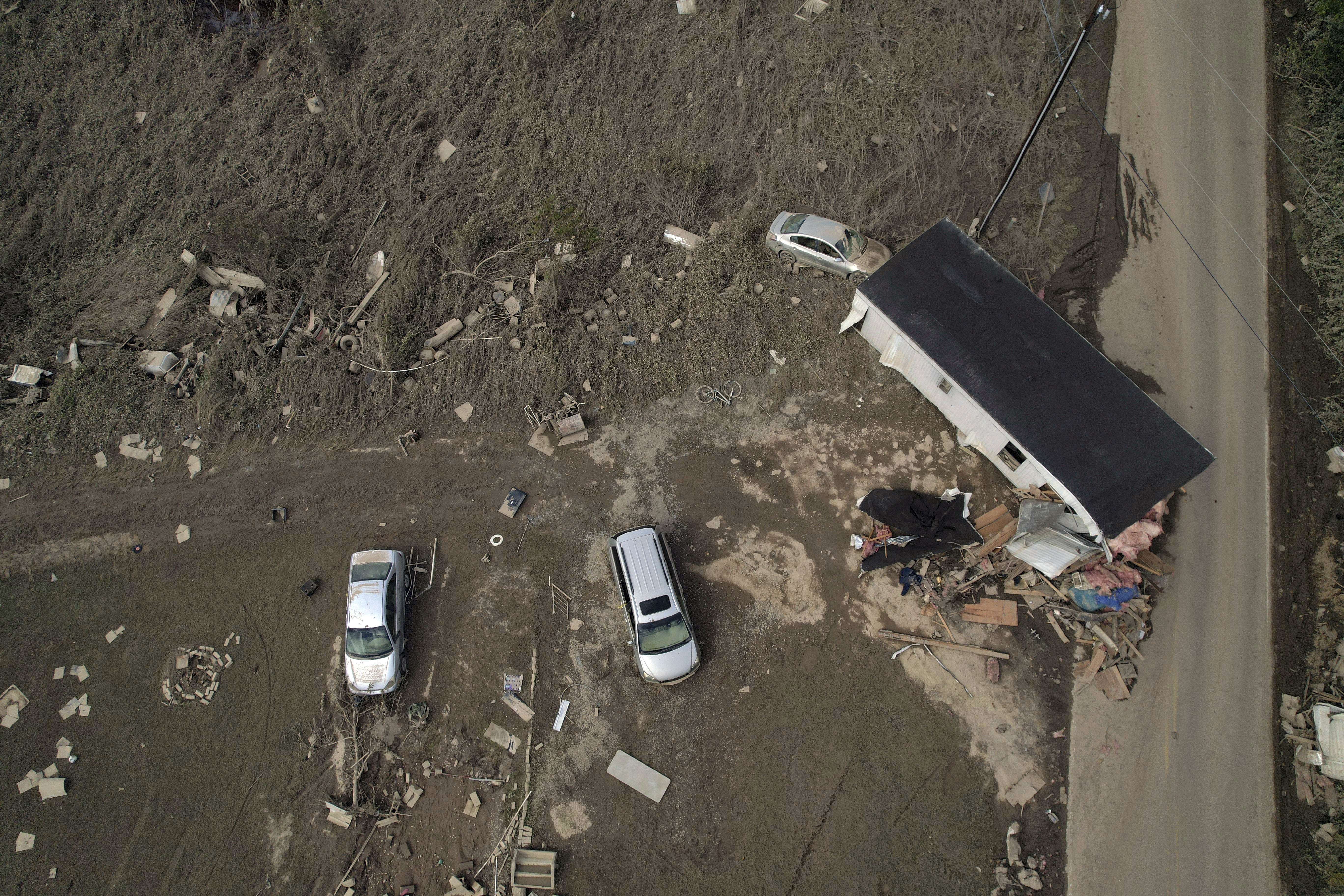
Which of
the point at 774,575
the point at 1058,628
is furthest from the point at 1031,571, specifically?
the point at 774,575

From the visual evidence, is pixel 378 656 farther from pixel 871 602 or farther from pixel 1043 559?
pixel 1043 559

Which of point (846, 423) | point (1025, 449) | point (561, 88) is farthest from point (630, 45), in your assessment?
point (1025, 449)

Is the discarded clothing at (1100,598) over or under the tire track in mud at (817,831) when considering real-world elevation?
over

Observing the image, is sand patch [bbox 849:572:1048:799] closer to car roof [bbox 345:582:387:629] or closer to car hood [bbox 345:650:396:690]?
car hood [bbox 345:650:396:690]

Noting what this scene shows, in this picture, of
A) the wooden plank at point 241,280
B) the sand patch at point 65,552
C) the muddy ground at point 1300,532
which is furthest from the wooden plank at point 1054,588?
the sand patch at point 65,552

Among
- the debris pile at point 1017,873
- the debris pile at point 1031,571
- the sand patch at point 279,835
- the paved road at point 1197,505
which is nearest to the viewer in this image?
the debris pile at point 1017,873

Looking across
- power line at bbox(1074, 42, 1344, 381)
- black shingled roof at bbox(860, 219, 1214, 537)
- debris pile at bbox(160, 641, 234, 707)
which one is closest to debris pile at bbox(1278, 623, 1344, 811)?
black shingled roof at bbox(860, 219, 1214, 537)

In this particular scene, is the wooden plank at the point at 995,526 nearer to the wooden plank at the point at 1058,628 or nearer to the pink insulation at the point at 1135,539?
the pink insulation at the point at 1135,539
